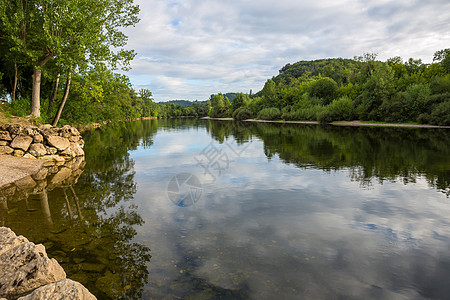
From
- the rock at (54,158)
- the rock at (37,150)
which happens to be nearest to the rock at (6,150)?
the rock at (37,150)

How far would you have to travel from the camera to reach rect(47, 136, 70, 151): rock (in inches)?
762

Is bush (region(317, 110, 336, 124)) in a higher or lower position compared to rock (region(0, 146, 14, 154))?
higher

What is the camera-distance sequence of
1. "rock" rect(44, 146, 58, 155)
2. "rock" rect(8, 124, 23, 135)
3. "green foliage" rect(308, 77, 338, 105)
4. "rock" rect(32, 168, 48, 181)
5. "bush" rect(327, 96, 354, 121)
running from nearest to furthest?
1. "rock" rect(32, 168, 48, 181)
2. "rock" rect(8, 124, 23, 135)
3. "rock" rect(44, 146, 58, 155)
4. "bush" rect(327, 96, 354, 121)
5. "green foliage" rect(308, 77, 338, 105)

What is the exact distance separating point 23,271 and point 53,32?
2261 cm

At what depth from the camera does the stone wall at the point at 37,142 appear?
17547 mm

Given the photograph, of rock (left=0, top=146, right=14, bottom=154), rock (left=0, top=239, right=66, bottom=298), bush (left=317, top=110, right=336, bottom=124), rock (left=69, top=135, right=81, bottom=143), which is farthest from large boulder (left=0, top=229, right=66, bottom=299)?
bush (left=317, top=110, right=336, bottom=124)

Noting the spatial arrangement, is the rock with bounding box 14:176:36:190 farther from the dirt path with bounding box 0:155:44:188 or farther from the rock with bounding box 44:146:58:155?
the rock with bounding box 44:146:58:155

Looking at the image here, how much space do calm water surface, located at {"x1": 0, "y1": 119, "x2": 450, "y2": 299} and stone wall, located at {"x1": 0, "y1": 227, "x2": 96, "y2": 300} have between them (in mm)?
1330

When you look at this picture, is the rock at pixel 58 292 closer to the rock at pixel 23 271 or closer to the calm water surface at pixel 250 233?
the rock at pixel 23 271

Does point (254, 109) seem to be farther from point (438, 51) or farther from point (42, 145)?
point (42, 145)

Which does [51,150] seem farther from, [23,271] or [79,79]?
[23,271]

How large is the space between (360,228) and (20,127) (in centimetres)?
2176

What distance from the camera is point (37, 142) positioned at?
734 inches

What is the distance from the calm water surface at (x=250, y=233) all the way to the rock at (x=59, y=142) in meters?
6.42
